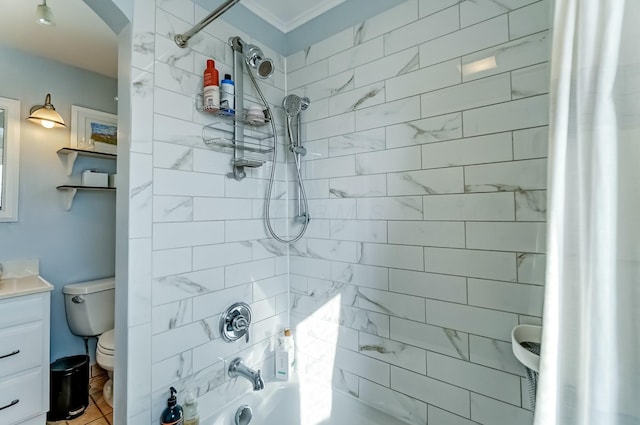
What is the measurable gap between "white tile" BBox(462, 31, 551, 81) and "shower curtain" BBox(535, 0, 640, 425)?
47 centimetres

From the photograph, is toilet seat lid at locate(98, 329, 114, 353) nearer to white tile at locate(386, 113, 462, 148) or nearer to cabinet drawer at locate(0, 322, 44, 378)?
cabinet drawer at locate(0, 322, 44, 378)

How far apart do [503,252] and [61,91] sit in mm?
3058

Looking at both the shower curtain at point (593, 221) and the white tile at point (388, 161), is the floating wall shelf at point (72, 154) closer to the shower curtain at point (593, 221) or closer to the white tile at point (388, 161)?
the white tile at point (388, 161)

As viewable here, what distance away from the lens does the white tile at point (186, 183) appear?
3.88 ft

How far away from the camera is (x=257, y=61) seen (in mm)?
1405

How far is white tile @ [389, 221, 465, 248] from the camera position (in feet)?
3.79

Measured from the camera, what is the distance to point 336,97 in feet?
4.99

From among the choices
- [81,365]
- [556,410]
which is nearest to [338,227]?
[556,410]

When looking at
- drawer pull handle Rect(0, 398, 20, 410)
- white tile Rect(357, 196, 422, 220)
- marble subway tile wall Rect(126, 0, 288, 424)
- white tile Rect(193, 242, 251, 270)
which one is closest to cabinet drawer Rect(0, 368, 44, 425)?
drawer pull handle Rect(0, 398, 20, 410)

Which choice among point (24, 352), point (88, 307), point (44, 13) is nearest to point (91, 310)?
point (88, 307)

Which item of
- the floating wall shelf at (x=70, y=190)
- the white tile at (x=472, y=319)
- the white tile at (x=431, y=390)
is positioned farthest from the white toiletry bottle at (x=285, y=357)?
the floating wall shelf at (x=70, y=190)

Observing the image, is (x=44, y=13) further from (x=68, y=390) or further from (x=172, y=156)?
(x=68, y=390)

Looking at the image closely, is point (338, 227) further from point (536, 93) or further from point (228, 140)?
point (536, 93)

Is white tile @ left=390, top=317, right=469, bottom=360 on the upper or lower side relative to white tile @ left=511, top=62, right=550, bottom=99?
lower
